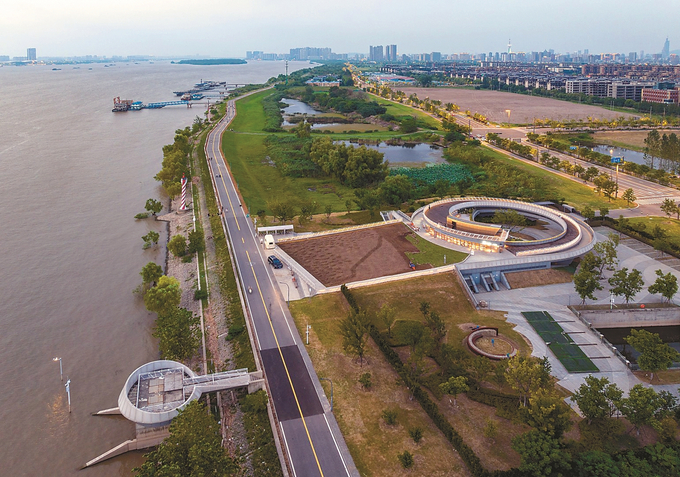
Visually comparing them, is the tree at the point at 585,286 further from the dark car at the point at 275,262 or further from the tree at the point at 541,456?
the dark car at the point at 275,262

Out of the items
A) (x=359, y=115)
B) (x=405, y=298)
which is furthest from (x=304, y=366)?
(x=359, y=115)

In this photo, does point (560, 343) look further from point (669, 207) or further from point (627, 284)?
point (669, 207)

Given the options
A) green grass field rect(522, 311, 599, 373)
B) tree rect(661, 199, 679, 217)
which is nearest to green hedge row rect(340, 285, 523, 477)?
green grass field rect(522, 311, 599, 373)

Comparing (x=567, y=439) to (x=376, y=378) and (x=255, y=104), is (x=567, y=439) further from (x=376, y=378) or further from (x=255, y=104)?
(x=255, y=104)

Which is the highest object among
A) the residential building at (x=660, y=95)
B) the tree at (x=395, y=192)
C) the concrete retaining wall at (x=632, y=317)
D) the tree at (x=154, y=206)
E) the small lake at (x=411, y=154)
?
the residential building at (x=660, y=95)

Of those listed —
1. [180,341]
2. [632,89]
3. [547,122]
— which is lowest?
[180,341]

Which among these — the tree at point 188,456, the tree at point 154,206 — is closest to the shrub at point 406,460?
the tree at point 188,456

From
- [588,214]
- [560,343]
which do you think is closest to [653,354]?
[560,343]
